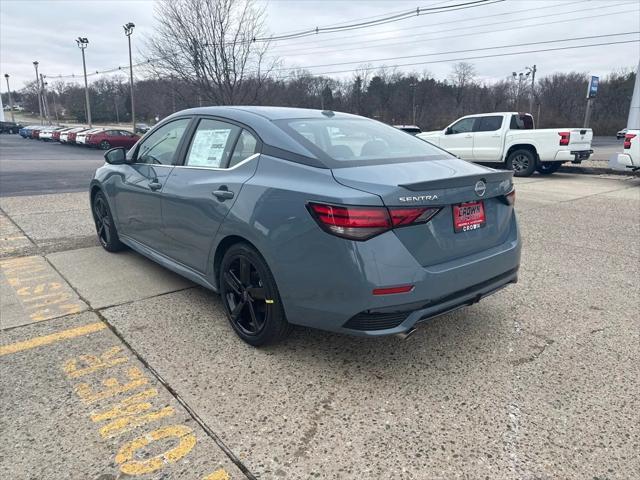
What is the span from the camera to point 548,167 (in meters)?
13.6

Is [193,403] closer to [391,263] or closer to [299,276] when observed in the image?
[299,276]

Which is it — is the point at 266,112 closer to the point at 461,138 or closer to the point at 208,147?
the point at 208,147

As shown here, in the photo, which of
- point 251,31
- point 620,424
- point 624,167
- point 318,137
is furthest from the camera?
point 251,31

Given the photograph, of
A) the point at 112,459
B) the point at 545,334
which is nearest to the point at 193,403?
the point at 112,459

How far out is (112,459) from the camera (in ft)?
7.00

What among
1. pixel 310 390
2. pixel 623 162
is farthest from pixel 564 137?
pixel 310 390

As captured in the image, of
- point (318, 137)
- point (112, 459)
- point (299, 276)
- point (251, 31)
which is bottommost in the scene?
point (112, 459)

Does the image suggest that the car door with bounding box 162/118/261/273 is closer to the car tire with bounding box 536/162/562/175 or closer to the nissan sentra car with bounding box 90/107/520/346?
the nissan sentra car with bounding box 90/107/520/346

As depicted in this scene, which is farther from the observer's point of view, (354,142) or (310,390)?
(354,142)

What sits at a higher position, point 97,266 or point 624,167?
point 624,167

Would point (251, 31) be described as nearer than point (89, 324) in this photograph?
No

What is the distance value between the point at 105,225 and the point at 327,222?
3.72 meters

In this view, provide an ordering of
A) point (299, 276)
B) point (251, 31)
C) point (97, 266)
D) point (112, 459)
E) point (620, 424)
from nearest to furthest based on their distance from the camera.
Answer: point (112, 459) < point (620, 424) < point (299, 276) < point (97, 266) < point (251, 31)

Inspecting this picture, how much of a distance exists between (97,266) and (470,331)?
3731 mm
